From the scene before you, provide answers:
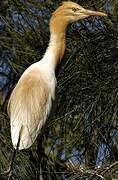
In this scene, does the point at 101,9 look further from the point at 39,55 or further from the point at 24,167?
the point at 24,167

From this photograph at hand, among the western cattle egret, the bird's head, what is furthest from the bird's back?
the bird's head

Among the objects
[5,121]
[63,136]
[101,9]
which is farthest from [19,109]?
[101,9]

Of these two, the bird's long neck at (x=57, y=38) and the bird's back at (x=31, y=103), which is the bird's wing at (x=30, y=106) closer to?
the bird's back at (x=31, y=103)

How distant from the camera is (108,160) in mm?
1642

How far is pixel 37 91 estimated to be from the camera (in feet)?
5.10

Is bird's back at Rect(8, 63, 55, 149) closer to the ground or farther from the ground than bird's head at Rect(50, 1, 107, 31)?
closer to the ground

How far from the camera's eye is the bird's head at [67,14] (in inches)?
65.6

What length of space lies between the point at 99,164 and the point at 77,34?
374mm

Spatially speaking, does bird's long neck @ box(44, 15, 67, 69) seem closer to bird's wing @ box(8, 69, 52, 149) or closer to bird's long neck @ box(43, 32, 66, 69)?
bird's long neck @ box(43, 32, 66, 69)

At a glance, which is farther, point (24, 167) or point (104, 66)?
point (104, 66)

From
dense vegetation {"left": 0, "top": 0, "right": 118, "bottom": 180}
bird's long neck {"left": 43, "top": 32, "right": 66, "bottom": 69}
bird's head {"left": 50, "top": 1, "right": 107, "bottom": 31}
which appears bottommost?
dense vegetation {"left": 0, "top": 0, "right": 118, "bottom": 180}

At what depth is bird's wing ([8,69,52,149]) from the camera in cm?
149

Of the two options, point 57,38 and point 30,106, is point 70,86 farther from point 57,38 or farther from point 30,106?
point 30,106

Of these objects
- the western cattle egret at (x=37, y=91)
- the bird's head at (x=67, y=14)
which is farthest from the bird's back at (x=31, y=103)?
the bird's head at (x=67, y=14)
